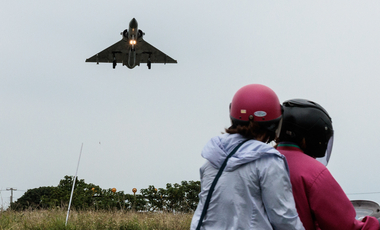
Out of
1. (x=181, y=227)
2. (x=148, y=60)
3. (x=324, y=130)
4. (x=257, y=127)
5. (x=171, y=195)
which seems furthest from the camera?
(x=148, y=60)

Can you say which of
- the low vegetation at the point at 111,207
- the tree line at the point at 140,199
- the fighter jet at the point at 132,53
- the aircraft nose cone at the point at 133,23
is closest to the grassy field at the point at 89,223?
the low vegetation at the point at 111,207

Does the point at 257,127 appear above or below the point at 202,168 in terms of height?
above

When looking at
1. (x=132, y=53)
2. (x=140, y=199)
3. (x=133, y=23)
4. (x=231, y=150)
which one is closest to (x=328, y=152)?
(x=231, y=150)

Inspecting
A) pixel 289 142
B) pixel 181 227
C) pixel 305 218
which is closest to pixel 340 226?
pixel 305 218

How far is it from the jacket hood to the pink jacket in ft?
0.76

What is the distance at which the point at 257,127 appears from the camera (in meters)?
1.96

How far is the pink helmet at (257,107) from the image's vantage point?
199 cm

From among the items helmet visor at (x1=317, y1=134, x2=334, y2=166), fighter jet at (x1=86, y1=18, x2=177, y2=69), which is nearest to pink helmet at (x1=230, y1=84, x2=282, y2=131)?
helmet visor at (x1=317, y1=134, x2=334, y2=166)

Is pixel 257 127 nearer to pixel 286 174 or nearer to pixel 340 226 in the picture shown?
pixel 286 174

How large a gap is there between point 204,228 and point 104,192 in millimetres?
9906

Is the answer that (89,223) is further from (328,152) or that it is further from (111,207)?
(328,152)

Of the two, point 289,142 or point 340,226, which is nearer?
point 340,226

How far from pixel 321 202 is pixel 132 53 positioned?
22.7 metres

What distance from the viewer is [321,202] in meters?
1.79
